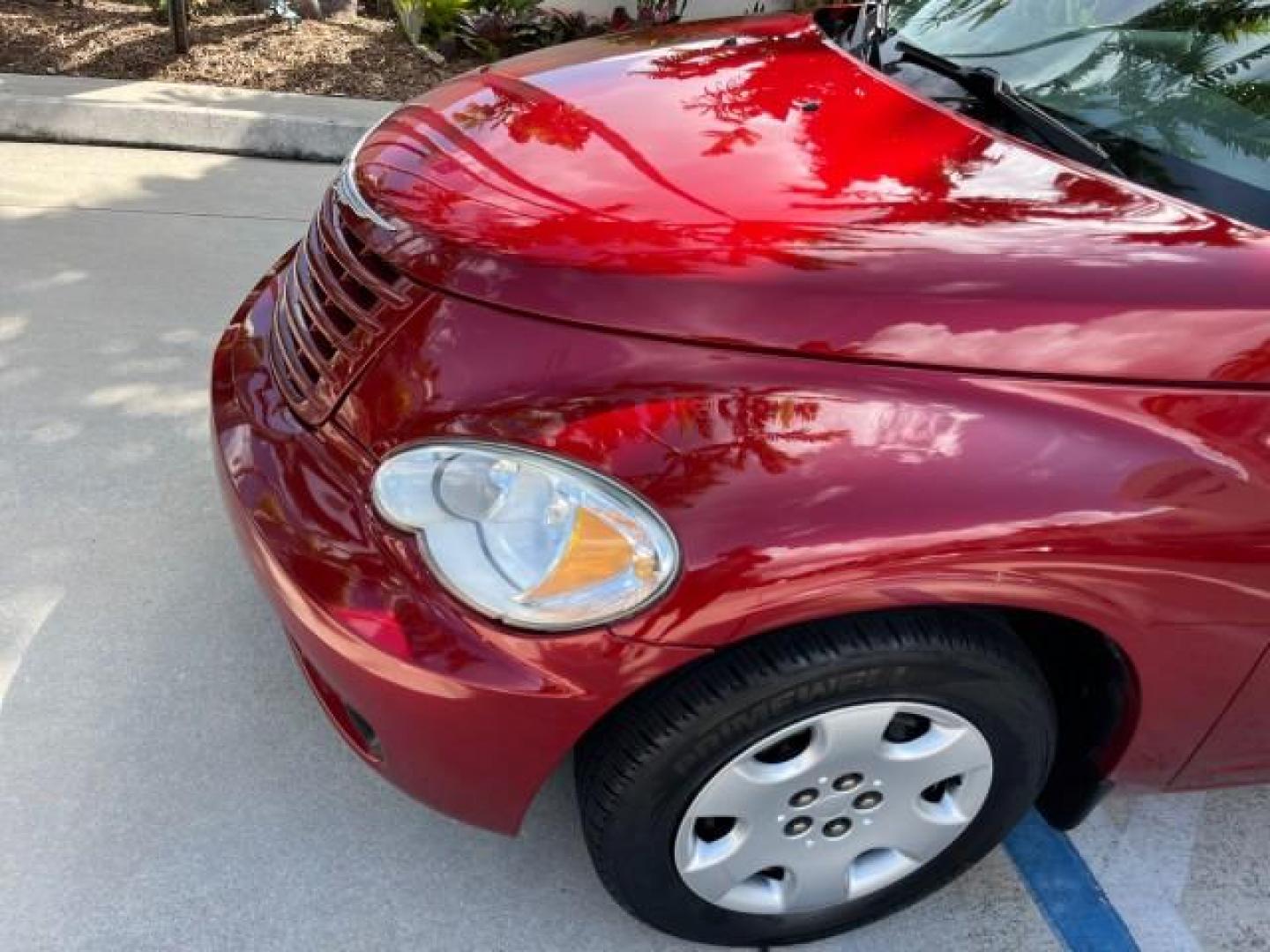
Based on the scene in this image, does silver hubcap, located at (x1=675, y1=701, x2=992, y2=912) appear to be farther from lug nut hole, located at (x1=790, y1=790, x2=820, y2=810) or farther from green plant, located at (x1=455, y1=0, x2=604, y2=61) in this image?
green plant, located at (x1=455, y1=0, x2=604, y2=61)

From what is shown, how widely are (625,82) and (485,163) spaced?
1.49ft

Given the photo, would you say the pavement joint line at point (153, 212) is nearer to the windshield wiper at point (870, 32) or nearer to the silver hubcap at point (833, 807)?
the windshield wiper at point (870, 32)

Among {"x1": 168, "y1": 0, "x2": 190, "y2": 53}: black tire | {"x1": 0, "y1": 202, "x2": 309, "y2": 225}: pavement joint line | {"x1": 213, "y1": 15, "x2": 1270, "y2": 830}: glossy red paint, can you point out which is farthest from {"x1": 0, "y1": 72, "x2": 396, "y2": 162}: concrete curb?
{"x1": 213, "y1": 15, "x2": 1270, "y2": 830}: glossy red paint

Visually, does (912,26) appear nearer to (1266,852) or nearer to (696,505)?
(696,505)

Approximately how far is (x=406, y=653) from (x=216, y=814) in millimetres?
802

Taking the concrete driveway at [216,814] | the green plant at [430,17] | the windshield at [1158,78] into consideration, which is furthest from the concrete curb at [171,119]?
the windshield at [1158,78]

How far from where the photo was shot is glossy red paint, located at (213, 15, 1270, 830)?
1390mm

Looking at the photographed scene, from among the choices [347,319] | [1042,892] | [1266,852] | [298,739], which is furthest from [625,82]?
[1266,852]

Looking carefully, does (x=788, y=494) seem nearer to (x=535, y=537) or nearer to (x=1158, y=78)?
(x=535, y=537)

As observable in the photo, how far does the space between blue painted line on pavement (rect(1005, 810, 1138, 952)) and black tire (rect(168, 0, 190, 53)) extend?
5.23 m

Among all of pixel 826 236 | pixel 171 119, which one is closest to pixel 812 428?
pixel 826 236

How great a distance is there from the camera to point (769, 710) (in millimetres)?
1460

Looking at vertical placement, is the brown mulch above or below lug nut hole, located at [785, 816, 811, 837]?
above

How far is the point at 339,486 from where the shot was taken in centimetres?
162
